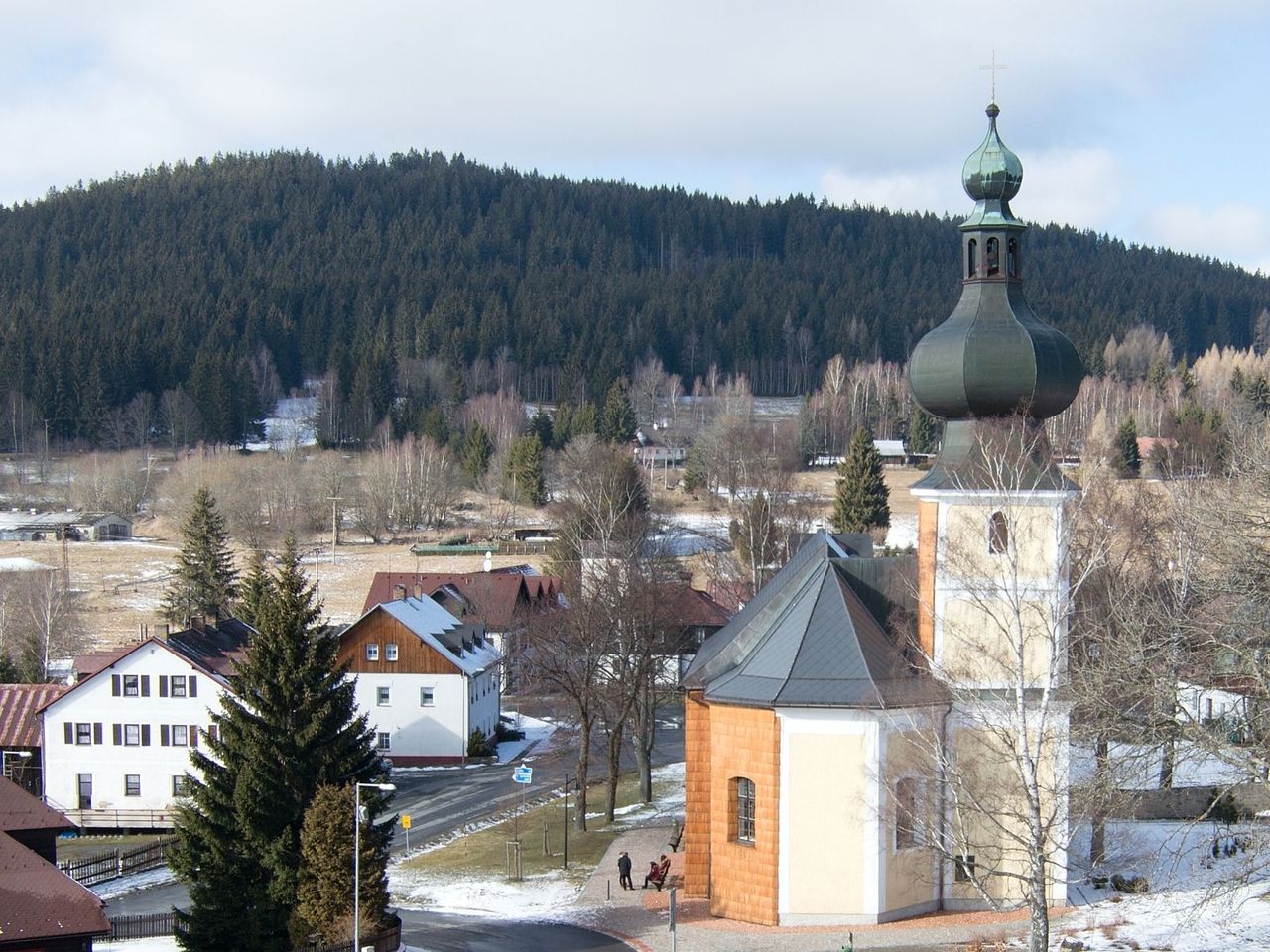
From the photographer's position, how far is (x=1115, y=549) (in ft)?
130

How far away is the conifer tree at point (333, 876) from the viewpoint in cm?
2677

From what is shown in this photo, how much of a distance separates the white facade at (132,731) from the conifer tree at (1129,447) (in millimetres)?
61969

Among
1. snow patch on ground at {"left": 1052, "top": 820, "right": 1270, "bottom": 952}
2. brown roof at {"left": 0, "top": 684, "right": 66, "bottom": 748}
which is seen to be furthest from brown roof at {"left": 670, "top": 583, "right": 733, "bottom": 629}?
snow patch on ground at {"left": 1052, "top": 820, "right": 1270, "bottom": 952}

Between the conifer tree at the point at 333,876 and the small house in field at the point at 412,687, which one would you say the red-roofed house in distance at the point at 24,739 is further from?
the conifer tree at the point at 333,876

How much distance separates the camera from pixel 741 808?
28.8m

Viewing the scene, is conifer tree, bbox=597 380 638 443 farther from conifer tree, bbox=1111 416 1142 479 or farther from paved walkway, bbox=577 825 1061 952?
paved walkway, bbox=577 825 1061 952

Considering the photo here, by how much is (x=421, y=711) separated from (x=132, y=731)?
377 inches

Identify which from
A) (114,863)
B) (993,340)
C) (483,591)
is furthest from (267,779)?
(483,591)

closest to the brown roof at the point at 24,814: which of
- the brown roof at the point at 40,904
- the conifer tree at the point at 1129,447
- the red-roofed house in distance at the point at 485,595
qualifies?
the brown roof at the point at 40,904

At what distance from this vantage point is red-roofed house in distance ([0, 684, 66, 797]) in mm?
47594

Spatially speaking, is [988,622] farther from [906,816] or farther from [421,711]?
[421,711]

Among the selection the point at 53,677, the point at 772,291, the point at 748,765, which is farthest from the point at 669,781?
the point at 772,291

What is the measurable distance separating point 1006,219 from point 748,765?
435 inches

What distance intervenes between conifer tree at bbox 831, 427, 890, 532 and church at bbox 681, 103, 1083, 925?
50.6 meters
